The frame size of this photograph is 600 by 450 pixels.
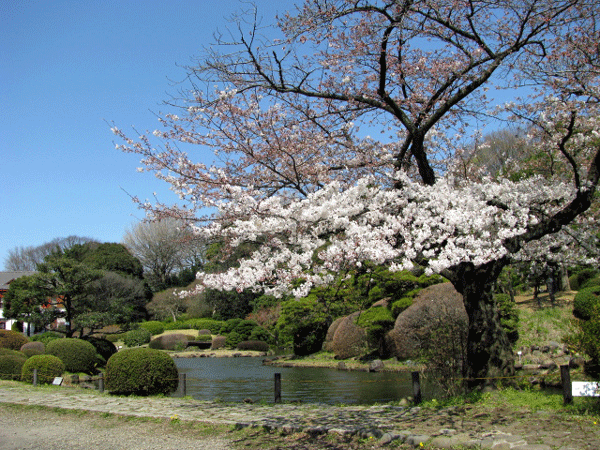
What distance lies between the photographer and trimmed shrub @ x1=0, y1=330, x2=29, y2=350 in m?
19.6

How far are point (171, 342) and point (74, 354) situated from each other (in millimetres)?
16064

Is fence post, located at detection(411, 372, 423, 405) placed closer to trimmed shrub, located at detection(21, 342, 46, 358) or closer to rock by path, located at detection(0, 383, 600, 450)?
rock by path, located at detection(0, 383, 600, 450)

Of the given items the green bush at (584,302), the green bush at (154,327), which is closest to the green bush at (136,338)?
the green bush at (154,327)

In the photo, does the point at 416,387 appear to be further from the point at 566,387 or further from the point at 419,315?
the point at 419,315

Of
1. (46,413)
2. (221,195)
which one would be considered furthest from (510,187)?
(46,413)

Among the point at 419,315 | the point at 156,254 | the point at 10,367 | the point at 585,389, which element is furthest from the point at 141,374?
the point at 156,254

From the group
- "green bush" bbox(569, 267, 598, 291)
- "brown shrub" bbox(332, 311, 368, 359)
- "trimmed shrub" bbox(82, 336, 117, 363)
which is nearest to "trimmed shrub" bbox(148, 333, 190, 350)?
"trimmed shrub" bbox(82, 336, 117, 363)

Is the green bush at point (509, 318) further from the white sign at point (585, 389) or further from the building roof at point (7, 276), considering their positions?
the building roof at point (7, 276)

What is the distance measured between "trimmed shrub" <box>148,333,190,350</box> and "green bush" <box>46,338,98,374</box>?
15192mm

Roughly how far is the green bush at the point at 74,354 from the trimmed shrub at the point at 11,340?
15.2 ft

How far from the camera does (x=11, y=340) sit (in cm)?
2002

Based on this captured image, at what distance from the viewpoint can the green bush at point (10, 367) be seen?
14570 millimetres

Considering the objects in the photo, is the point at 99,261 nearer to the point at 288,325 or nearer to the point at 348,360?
the point at 288,325

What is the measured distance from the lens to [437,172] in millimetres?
9766
